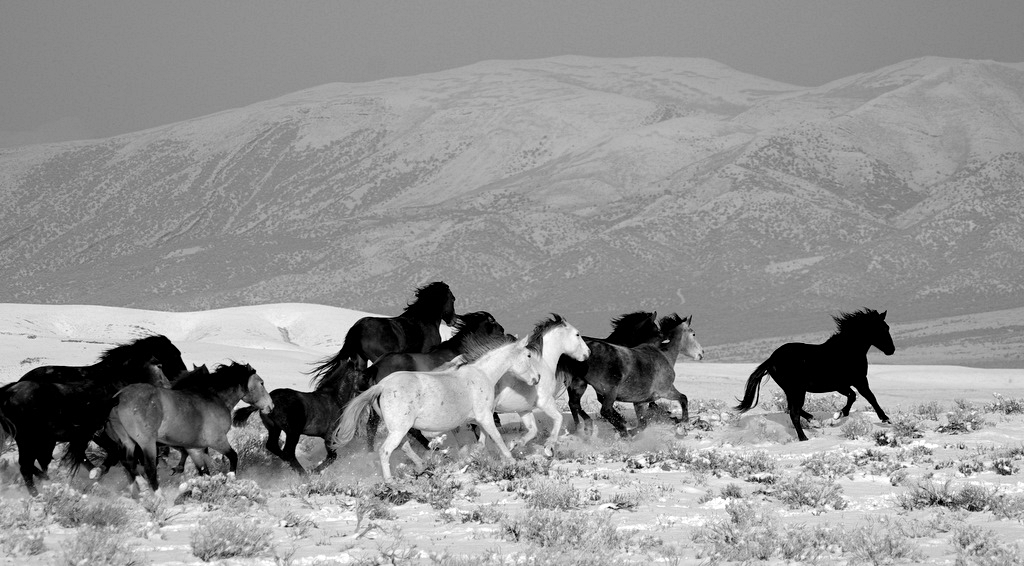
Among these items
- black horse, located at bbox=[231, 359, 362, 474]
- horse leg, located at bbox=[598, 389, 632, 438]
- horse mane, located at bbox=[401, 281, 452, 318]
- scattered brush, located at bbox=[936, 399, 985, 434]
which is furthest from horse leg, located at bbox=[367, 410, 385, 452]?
scattered brush, located at bbox=[936, 399, 985, 434]

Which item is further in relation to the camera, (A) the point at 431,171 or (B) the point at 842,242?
(A) the point at 431,171

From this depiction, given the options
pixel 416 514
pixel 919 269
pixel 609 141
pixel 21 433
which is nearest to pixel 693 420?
pixel 416 514

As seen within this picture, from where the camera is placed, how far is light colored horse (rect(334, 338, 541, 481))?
1110 centimetres

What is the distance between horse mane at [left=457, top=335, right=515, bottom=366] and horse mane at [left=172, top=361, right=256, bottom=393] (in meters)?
2.32

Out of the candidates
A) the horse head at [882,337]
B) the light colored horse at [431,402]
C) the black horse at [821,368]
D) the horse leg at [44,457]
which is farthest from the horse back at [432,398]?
the horse head at [882,337]

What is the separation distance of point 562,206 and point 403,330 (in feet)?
285

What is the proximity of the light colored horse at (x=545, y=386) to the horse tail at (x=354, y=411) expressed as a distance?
1938 mm

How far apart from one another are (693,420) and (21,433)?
27.7ft

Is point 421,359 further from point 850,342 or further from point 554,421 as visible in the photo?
point 850,342

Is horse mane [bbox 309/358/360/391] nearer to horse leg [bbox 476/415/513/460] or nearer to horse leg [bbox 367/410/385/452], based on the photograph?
horse leg [bbox 367/410/385/452]

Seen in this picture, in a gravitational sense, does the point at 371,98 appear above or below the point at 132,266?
above

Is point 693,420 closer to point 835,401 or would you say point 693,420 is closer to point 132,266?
point 835,401

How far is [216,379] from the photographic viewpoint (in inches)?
450

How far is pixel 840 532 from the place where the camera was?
312 inches
